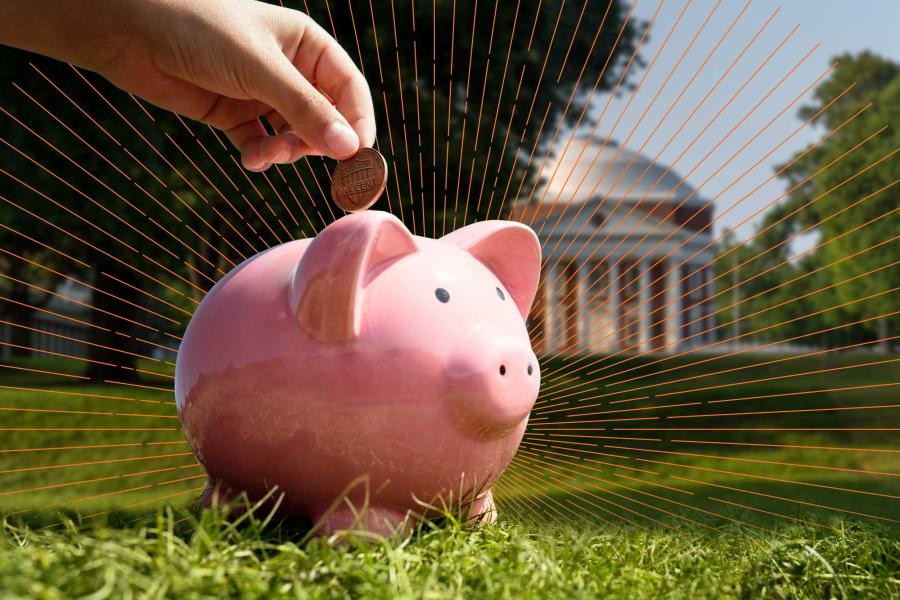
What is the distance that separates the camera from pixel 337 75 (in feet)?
12.2

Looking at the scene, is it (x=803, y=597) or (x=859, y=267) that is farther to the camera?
(x=859, y=267)

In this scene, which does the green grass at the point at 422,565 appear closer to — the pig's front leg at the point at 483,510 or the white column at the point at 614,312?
the pig's front leg at the point at 483,510

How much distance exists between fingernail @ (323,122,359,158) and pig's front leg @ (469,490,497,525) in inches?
61.0

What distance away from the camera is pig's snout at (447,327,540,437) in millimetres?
2881

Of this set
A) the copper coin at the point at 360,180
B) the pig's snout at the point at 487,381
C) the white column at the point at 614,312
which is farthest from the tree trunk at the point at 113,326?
the pig's snout at the point at 487,381

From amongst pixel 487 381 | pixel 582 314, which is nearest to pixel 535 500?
pixel 487 381

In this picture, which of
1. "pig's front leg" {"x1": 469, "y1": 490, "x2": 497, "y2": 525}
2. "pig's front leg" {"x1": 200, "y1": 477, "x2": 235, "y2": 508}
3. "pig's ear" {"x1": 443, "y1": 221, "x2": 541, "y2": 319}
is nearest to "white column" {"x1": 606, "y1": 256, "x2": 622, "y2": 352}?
"pig's ear" {"x1": 443, "y1": 221, "x2": 541, "y2": 319}

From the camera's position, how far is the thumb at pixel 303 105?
3279mm

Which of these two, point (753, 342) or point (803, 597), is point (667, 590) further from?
point (753, 342)

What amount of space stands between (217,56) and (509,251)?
1.47 meters

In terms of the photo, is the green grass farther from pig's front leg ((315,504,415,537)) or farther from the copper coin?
the copper coin

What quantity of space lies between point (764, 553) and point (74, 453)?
7.00 m

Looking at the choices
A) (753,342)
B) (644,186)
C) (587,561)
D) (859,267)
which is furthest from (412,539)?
(753,342)

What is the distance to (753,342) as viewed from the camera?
47750 millimetres
